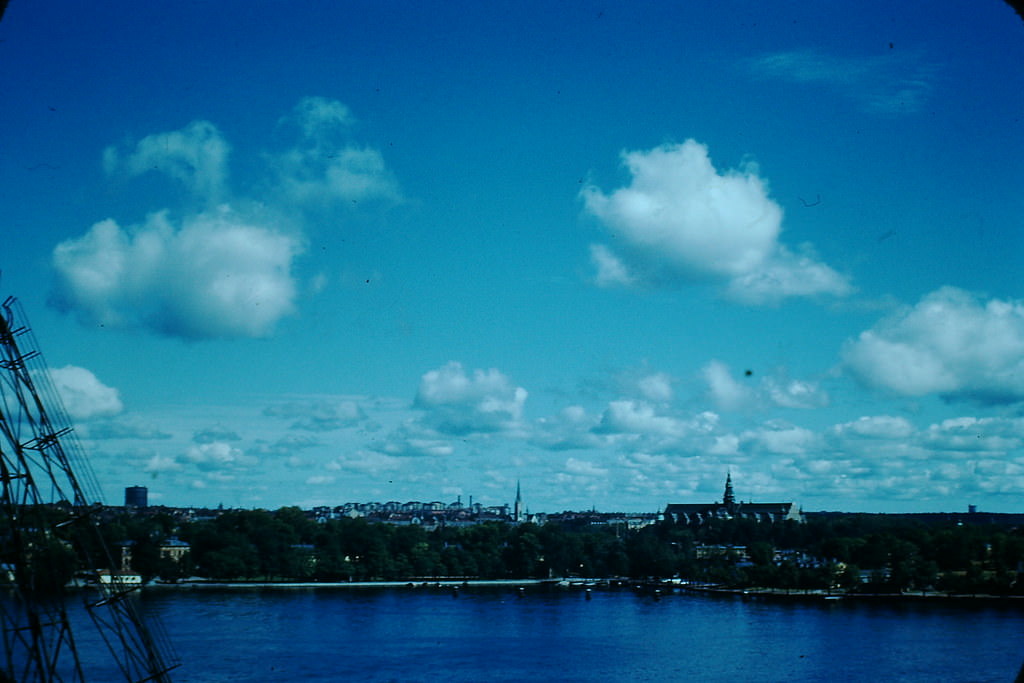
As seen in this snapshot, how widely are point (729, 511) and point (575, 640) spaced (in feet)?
228

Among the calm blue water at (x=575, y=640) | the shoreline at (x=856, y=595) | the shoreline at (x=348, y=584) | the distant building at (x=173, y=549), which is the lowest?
the calm blue water at (x=575, y=640)

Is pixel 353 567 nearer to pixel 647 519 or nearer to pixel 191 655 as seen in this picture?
pixel 191 655

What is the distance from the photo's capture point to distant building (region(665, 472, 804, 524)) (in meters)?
97.0

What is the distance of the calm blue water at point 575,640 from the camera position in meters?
26.3

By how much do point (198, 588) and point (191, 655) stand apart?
23.2 m

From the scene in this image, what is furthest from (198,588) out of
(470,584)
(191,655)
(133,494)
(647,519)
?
(647,519)

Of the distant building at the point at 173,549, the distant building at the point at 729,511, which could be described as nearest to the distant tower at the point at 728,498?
the distant building at the point at 729,511

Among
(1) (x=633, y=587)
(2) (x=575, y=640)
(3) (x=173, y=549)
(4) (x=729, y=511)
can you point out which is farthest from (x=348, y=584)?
(4) (x=729, y=511)

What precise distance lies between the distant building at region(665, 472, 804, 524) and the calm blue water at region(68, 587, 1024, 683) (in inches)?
1962

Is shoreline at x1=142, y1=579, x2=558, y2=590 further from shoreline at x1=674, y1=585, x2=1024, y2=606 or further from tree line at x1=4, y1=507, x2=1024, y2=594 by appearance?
shoreline at x1=674, y1=585, x2=1024, y2=606

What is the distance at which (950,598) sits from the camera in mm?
47000

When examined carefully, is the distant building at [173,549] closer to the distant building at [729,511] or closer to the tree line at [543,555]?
the tree line at [543,555]

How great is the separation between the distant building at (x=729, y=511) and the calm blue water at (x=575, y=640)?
1962 inches

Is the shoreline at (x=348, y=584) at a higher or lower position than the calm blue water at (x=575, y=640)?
higher
